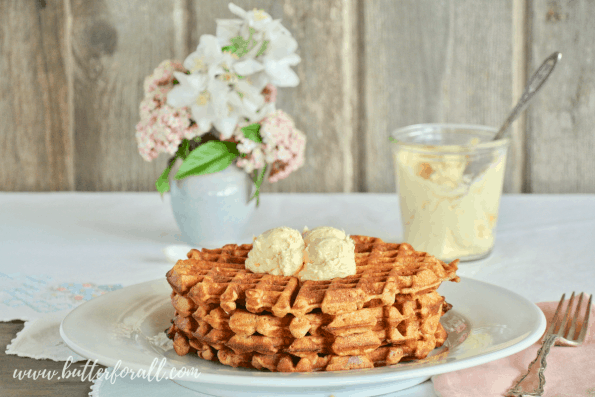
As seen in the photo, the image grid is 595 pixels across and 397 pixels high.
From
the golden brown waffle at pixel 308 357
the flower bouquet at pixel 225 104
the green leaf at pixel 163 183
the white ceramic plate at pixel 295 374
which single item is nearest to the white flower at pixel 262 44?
the flower bouquet at pixel 225 104

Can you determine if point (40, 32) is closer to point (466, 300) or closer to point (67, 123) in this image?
point (67, 123)

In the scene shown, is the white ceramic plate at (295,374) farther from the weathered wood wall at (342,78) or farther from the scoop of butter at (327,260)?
the weathered wood wall at (342,78)

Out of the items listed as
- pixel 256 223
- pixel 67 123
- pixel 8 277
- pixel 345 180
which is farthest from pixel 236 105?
pixel 67 123

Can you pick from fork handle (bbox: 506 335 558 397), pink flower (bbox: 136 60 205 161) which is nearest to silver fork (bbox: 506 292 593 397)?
fork handle (bbox: 506 335 558 397)

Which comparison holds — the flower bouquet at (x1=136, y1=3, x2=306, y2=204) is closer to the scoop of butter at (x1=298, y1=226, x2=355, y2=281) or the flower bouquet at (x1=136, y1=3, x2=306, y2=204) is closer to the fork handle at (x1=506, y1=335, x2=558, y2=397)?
the scoop of butter at (x1=298, y1=226, x2=355, y2=281)

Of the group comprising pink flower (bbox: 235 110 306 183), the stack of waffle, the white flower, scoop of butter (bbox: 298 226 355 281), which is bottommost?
the stack of waffle

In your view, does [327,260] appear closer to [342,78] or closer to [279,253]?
[279,253]
